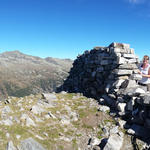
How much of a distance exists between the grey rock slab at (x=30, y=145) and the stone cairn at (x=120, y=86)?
17.3 feet

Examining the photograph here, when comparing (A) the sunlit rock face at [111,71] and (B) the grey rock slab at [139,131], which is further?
(A) the sunlit rock face at [111,71]

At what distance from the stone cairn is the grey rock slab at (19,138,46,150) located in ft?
17.3

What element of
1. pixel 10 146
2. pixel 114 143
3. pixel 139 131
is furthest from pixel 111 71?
pixel 10 146

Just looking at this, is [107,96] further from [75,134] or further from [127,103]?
[75,134]

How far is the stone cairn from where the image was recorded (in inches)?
367

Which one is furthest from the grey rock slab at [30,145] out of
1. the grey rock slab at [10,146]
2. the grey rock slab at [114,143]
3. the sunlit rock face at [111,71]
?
the sunlit rock face at [111,71]

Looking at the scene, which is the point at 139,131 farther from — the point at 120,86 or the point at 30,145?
the point at 30,145

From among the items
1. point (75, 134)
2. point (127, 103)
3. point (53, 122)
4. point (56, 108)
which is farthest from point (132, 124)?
point (56, 108)

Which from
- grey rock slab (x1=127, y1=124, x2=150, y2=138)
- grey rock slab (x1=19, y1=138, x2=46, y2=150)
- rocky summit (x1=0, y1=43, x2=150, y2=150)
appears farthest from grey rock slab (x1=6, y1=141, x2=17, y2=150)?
grey rock slab (x1=127, y1=124, x2=150, y2=138)

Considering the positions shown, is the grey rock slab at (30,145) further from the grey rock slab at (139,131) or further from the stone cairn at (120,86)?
the stone cairn at (120,86)

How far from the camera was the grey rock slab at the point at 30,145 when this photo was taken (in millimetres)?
7213

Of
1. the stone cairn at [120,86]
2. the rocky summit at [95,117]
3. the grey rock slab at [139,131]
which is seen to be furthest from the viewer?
the stone cairn at [120,86]

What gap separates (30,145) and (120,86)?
8.84m

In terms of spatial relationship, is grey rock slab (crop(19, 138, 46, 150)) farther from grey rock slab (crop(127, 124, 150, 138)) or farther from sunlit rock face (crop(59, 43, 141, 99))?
sunlit rock face (crop(59, 43, 141, 99))
